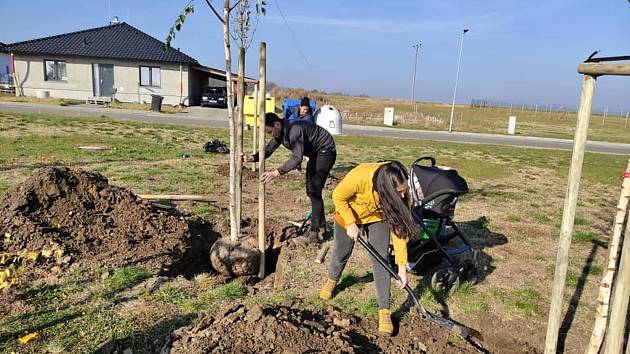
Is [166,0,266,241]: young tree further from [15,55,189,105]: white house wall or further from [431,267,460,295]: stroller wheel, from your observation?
[15,55,189,105]: white house wall

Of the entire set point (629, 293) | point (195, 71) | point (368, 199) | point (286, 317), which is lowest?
point (286, 317)

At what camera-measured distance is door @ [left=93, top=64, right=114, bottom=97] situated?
96.6 ft

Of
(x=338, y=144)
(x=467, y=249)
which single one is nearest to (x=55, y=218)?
(x=467, y=249)

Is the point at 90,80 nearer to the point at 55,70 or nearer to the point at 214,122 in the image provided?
the point at 55,70

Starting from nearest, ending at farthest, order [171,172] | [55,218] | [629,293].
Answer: [629,293]
[55,218]
[171,172]

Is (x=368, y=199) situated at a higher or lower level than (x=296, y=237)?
higher

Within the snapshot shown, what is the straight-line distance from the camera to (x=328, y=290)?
14.5ft

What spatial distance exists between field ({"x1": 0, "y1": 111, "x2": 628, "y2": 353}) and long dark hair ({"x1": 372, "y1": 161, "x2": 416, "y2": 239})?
0.99m

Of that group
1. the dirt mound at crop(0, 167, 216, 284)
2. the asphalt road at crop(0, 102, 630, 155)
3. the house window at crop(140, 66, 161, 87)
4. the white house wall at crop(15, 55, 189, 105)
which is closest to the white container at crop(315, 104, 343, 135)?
the dirt mound at crop(0, 167, 216, 284)

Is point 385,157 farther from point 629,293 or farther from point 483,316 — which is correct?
point 629,293

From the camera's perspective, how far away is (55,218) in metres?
5.30

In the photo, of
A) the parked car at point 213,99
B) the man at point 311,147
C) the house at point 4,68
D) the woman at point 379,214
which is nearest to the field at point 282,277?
the woman at point 379,214

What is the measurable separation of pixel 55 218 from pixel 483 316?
485 cm

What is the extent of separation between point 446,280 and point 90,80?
99.7 ft
